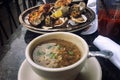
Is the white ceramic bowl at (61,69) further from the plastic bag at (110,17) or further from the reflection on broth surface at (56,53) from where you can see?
the plastic bag at (110,17)

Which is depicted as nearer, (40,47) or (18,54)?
(40,47)

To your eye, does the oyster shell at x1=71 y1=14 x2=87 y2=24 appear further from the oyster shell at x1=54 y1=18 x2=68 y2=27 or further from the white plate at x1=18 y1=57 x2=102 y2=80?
the white plate at x1=18 y1=57 x2=102 y2=80

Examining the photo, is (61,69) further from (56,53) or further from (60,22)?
(60,22)

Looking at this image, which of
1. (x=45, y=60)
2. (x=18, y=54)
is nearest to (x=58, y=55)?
(x=45, y=60)

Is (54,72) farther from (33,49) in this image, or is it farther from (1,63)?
(1,63)

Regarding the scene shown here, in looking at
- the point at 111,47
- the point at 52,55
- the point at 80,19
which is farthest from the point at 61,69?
the point at 80,19

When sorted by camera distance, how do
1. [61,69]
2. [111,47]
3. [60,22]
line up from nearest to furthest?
[61,69]
[111,47]
[60,22]

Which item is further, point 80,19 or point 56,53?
point 80,19
